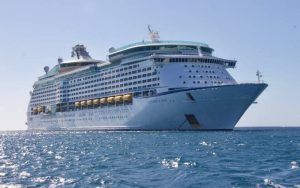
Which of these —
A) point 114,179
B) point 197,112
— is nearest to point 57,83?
point 197,112

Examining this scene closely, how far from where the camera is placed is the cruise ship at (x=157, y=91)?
66.0 metres

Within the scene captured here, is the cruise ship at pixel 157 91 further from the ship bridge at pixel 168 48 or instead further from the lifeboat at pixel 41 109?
the lifeboat at pixel 41 109

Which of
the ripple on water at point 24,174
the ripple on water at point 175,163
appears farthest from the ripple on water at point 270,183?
the ripple on water at point 24,174

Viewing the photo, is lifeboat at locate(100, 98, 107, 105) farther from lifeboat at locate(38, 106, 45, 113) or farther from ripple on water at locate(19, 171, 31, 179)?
ripple on water at locate(19, 171, 31, 179)

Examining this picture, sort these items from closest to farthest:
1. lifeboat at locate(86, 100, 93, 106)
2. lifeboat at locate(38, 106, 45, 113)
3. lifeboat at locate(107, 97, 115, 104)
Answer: lifeboat at locate(107, 97, 115, 104), lifeboat at locate(86, 100, 93, 106), lifeboat at locate(38, 106, 45, 113)

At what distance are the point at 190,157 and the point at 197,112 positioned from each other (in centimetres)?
3668

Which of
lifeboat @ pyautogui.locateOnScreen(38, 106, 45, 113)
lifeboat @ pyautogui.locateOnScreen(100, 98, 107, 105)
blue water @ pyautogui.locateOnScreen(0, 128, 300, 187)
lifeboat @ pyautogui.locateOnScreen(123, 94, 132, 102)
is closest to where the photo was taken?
blue water @ pyautogui.locateOnScreen(0, 128, 300, 187)

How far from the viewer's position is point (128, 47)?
3258 inches

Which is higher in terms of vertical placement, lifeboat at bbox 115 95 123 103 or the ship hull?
lifeboat at bbox 115 95 123 103

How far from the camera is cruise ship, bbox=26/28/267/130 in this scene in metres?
66.0

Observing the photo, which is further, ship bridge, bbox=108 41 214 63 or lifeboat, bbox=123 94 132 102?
lifeboat, bbox=123 94 132 102

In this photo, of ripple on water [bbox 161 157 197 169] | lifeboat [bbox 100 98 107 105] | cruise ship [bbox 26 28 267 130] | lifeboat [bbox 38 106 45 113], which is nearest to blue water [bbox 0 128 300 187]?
ripple on water [bbox 161 157 197 169]

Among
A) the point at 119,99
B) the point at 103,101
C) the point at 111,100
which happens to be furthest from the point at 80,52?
the point at 119,99

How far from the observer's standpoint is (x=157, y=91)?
71.8m
